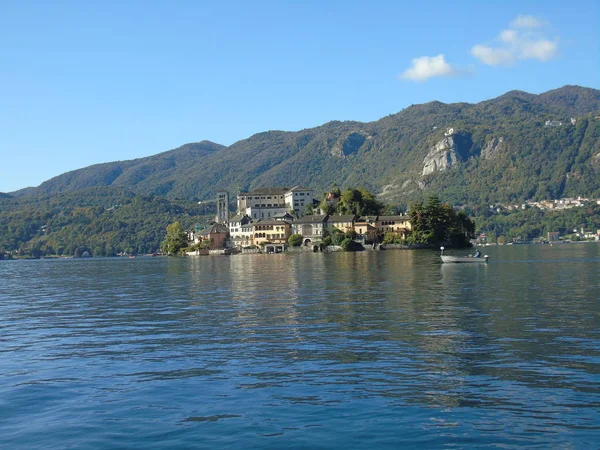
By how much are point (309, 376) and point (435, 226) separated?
134 meters

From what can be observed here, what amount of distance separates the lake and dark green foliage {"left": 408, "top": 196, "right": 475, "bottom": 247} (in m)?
111

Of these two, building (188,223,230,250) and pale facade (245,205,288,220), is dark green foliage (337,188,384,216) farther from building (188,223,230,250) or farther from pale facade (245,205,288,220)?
building (188,223,230,250)

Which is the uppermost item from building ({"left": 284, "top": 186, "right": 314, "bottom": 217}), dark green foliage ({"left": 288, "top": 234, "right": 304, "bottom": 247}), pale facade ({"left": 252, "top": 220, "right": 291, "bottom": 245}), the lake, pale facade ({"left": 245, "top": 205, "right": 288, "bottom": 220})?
building ({"left": 284, "top": 186, "right": 314, "bottom": 217})

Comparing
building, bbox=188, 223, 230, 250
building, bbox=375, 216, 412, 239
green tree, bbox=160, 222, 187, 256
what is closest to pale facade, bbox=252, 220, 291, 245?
building, bbox=188, 223, 230, 250

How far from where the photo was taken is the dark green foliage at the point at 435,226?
14975 centimetres

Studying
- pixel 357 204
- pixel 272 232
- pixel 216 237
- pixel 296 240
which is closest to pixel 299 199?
pixel 357 204

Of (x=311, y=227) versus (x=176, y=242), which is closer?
(x=311, y=227)

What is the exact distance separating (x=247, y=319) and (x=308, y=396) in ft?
51.9

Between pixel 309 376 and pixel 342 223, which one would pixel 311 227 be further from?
pixel 309 376

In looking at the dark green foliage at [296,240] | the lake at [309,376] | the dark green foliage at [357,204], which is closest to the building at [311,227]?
the dark green foliage at [296,240]

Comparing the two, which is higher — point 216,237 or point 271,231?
point 271,231

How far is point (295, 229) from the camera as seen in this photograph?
167 meters

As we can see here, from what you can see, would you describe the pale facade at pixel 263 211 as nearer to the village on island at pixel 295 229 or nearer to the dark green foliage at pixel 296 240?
the village on island at pixel 295 229

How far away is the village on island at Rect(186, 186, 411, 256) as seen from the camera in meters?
157
